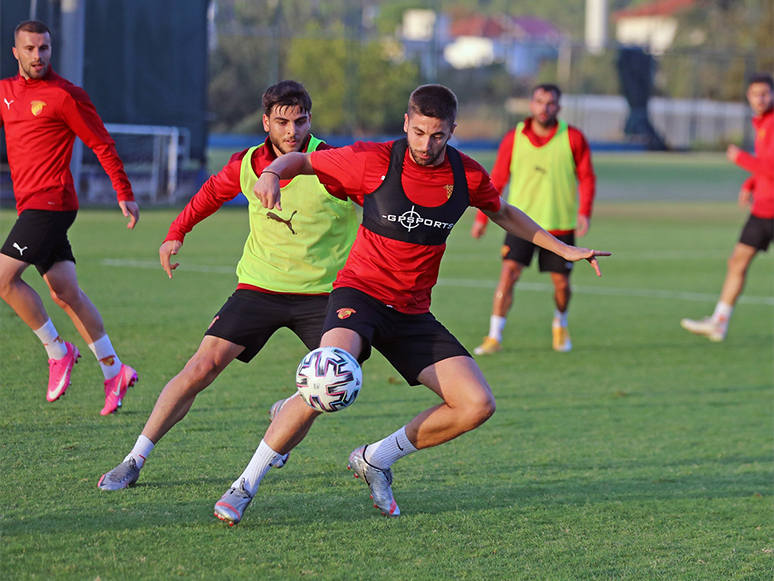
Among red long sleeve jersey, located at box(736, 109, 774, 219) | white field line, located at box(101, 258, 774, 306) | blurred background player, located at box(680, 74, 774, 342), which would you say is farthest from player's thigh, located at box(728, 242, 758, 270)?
white field line, located at box(101, 258, 774, 306)

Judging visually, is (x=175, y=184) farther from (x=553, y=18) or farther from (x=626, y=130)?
(x=553, y=18)

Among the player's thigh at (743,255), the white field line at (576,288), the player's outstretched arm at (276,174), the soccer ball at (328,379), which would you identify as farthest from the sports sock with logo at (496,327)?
the soccer ball at (328,379)

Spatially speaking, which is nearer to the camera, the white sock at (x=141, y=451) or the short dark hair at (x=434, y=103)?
the short dark hair at (x=434, y=103)

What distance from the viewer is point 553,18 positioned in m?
47.4

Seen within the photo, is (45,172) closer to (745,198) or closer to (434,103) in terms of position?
(434,103)

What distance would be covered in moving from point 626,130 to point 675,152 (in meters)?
1.86

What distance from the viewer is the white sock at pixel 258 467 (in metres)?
4.27

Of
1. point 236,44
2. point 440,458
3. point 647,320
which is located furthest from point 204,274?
point 236,44

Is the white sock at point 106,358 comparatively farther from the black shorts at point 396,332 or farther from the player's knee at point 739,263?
the player's knee at point 739,263

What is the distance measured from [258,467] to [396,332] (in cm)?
85

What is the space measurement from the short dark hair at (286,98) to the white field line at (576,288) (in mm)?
8137

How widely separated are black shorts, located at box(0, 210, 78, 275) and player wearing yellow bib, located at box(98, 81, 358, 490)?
4.85 ft

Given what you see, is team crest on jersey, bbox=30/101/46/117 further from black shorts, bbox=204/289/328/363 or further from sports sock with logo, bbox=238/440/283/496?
sports sock with logo, bbox=238/440/283/496

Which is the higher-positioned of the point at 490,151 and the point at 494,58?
the point at 494,58
